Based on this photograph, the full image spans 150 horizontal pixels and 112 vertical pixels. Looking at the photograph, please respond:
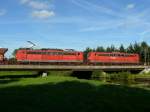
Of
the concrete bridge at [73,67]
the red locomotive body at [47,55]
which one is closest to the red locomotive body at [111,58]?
the concrete bridge at [73,67]

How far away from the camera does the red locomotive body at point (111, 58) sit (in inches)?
3725

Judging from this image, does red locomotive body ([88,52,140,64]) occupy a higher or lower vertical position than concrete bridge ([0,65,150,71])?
higher

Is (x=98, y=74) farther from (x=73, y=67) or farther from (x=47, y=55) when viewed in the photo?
(x=47, y=55)

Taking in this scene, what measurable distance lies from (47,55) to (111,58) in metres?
24.1

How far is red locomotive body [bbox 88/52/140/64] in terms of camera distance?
310ft

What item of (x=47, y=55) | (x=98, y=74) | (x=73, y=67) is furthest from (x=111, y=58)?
(x=47, y=55)

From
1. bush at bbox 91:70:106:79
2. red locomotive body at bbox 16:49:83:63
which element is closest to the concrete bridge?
bush at bbox 91:70:106:79

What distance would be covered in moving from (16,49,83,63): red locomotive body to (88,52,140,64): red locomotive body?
24.4 ft

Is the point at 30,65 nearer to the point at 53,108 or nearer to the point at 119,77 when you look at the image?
the point at 119,77

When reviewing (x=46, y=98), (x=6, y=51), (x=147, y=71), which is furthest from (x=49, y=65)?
(x=46, y=98)

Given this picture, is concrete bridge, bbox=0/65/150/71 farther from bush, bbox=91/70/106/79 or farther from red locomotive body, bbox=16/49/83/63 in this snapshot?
red locomotive body, bbox=16/49/83/63

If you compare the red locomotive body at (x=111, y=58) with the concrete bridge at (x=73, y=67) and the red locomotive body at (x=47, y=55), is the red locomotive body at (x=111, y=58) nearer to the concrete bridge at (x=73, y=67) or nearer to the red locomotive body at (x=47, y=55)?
the concrete bridge at (x=73, y=67)

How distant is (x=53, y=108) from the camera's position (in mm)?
19578

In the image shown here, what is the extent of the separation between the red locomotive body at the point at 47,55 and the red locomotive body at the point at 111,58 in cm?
744
